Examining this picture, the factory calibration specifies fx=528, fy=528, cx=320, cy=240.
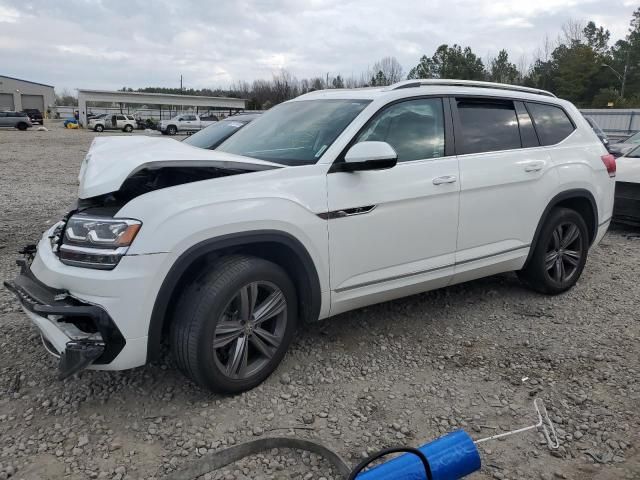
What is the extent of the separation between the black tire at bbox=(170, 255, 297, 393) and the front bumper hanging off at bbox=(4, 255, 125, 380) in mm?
348

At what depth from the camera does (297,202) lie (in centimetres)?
313

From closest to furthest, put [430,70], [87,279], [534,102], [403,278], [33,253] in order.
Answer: [87,279] < [33,253] < [403,278] < [534,102] < [430,70]

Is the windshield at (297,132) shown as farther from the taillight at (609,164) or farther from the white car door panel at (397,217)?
the taillight at (609,164)

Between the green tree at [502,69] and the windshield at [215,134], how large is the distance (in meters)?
64.7

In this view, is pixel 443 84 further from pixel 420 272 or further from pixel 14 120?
pixel 14 120

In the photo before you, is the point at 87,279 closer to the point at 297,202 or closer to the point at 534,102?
the point at 297,202

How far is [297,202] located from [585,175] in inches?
119

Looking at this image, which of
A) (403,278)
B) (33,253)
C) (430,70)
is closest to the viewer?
(33,253)

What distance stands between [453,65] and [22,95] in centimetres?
5966

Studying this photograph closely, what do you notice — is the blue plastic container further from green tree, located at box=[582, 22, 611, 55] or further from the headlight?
green tree, located at box=[582, 22, 611, 55]

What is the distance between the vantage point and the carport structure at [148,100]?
49.8 metres

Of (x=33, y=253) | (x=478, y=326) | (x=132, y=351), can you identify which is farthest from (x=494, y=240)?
(x=33, y=253)

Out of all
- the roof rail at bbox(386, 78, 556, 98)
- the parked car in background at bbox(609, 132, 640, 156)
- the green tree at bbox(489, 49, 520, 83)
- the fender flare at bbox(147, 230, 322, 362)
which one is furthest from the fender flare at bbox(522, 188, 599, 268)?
the green tree at bbox(489, 49, 520, 83)

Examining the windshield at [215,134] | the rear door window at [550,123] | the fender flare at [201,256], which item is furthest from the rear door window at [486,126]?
the windshield at [215,134]
